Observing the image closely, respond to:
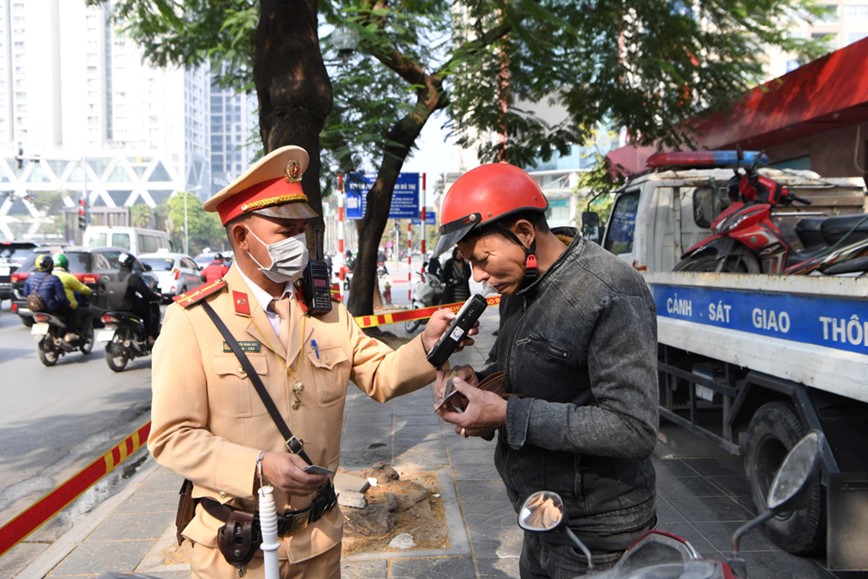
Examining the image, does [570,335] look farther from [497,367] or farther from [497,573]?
[497,573]

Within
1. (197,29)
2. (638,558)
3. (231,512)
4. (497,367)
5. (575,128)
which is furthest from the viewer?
(575,128)

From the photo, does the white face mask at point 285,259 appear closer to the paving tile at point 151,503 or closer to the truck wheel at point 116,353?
the paving tile at point 151,503

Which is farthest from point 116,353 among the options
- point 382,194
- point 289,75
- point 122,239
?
point 122,239

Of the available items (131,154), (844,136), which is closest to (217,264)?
(844,136)

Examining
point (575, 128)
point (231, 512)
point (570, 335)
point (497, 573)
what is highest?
point (575, 128)

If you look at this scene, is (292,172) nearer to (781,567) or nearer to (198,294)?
(198,294)

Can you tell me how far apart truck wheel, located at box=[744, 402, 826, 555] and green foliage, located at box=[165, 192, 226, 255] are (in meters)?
88.8

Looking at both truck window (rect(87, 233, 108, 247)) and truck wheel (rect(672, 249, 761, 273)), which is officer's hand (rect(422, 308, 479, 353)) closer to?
truck wheel (rect(672, 249, 761, 273))

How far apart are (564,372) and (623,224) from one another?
5.87m

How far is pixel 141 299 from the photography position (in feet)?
33.9

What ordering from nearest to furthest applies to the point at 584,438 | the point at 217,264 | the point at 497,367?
the point at 584,438 < the point at 497,367 < the point at 217,264

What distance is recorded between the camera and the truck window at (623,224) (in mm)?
7129

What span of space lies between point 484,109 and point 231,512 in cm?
883

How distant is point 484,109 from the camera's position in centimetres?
1002
